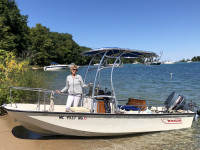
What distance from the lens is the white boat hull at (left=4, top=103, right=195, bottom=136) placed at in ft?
18.1

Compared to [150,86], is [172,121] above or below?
below

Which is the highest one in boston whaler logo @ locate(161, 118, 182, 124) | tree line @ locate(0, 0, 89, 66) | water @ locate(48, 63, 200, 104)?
tree line @ locate(0, 0, 89, 66)

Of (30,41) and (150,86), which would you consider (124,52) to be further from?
A: (30,41)

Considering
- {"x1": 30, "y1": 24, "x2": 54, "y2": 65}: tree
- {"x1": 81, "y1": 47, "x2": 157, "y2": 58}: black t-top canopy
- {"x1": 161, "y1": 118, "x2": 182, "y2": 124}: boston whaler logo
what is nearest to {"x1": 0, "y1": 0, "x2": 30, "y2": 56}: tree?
{"x1": 30, "y1": 24, "x2": 54, "y2": 65}: tree

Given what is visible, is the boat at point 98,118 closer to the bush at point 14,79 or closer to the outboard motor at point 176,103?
the outboard motor at point 176,103

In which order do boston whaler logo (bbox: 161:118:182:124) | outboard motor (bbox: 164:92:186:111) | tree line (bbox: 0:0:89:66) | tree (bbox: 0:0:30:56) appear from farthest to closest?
1. tree (bbox: 0:0:30:56)
2. tree line (bbox: 0:0:89:66)
3. outboard motor (bbox: 164:92:186:111)
4. boston whaler logo (bbox: 161:118:182:124)

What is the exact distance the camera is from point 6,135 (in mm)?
6090

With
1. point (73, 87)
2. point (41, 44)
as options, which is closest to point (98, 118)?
point (73, 87)

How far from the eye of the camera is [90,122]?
19.3 feet

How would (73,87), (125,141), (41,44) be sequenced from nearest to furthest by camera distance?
1. (73,87)
2. (125,141)
3. (41,44)

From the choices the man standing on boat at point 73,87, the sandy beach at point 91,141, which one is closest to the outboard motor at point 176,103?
the sandy beach at point 91,141

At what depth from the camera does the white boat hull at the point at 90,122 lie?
5.50 metres

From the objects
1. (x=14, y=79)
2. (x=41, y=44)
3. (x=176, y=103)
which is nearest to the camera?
(x=176, y=103)

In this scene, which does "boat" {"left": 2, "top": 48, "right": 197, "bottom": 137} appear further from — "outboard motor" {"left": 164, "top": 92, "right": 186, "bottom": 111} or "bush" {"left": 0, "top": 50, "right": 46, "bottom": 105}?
"bush" {"left": 0, "top": 50, "right": 46, "bottom": 105}
